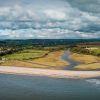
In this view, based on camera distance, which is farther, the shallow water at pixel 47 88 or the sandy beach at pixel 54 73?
the sandy beach at pixel 54 73

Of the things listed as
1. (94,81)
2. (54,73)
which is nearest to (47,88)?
(94,81)

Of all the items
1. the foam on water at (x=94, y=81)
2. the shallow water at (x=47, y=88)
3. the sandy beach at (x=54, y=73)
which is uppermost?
the sandy beach at (x=54, y=73)

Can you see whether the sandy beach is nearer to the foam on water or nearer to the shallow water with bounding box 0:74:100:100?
the shallow water with bounding box 0:74:100:100

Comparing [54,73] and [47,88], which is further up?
[54,73]

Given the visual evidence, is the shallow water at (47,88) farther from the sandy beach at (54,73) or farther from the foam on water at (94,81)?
the sandy beach at (54,73)

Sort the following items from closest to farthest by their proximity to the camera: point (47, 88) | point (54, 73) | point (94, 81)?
point (47, 88)
point (94, 81)
point (54, 73)

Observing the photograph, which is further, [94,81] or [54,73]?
[54,73]

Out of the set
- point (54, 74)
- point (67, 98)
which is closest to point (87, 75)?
point (54, 74)

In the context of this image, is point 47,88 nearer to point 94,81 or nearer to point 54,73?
point 94,81

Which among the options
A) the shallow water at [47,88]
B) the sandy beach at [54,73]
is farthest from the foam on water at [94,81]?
the sandy beach at [54,73]
